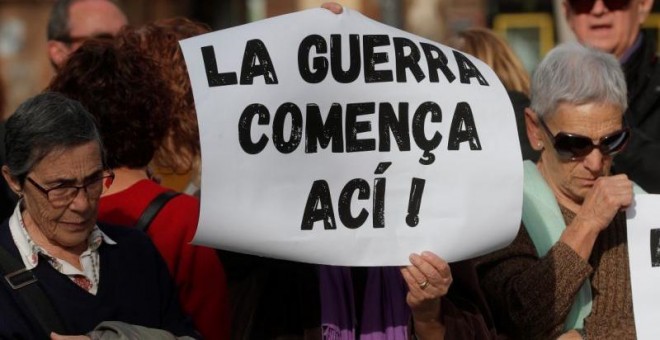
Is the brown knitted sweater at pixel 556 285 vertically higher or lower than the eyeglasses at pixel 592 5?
lower

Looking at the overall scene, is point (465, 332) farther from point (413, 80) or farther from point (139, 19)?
point (139, 19)

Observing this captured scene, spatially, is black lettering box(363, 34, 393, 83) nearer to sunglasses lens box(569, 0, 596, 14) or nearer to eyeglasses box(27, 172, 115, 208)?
eyeglasses box(27, 172, 115, 208)

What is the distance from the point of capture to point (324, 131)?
4105 millimetres

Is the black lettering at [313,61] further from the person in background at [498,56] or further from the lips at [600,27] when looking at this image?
the lips at [600,27]

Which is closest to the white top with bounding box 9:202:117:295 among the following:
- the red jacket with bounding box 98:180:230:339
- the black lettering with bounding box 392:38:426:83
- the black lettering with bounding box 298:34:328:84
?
the red jacket with bounding box 98:180:230:339

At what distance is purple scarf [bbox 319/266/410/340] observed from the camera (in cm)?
415

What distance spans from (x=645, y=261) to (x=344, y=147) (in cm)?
111

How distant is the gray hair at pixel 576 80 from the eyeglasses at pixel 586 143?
0.10m

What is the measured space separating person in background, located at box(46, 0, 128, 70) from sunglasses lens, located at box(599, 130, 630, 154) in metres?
2.52

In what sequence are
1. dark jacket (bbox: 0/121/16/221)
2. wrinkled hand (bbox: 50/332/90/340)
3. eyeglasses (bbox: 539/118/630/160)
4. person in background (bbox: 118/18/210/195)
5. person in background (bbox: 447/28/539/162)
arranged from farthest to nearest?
1. person in background (bbox: 447/28/539/162)
2. dark jacket (bbox: 0/121/16/221)
3. person in background (bbox: 118/18/210/195)
4. eyeglasses (bbox: 539/118/630/160)
5. wrinkled hand (bbox: 50/332/90/340)

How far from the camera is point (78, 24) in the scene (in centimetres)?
645

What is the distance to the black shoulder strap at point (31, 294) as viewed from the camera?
3.80m

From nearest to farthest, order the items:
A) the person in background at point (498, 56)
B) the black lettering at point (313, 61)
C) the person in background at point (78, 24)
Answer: the black lettering at point (313, 61) → the person in background at point (498, 56) → the person in background at point (78, 24)

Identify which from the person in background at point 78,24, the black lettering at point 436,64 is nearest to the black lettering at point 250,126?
the black lettering at point 436,64
